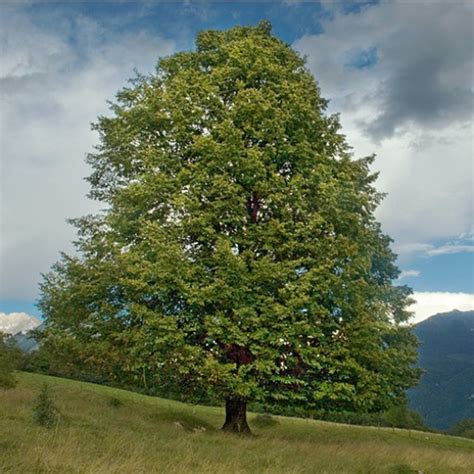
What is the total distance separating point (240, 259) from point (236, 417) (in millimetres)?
7171

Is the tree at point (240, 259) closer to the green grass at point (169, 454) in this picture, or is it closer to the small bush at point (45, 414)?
the green grass at point (169, 454)

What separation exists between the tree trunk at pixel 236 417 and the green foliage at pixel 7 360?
44.6 ft

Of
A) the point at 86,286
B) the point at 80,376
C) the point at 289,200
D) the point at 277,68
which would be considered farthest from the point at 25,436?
the point at 80,376

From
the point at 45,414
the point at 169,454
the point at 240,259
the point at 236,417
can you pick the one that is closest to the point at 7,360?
the point at 236,417

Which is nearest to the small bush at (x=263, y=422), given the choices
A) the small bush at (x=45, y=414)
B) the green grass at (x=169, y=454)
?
the green grass at (x=169, y=454)

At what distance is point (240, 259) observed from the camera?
56.9ft

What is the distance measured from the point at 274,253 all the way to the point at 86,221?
843 centimetres

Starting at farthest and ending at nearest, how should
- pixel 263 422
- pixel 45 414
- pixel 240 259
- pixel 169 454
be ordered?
1. pixel 263 422
2. pixel 240 259
3. pixel 45 414
4. pixel 169 454

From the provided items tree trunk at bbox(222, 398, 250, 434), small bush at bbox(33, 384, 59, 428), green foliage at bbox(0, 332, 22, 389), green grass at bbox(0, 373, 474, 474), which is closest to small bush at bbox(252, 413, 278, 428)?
tree trunk at bbox(222, 398, 250, 434)

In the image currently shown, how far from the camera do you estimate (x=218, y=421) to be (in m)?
29.5

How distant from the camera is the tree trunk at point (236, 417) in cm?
2026

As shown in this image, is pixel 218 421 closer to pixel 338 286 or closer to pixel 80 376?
pixel 338 286

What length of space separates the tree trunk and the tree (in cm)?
8

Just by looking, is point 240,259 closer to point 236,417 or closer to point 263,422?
point 236,417
